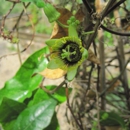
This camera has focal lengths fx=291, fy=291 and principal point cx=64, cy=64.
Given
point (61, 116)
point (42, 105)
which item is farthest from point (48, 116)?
point (61, 116)

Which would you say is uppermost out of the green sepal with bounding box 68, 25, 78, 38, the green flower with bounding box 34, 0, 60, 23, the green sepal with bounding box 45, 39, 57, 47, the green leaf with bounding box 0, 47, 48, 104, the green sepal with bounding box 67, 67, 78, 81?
the green flower with bounding box 34, 0, 60, 23

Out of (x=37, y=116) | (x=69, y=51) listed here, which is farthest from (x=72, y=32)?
(x=37, y=116)

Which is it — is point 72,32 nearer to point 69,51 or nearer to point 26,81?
point 69,51

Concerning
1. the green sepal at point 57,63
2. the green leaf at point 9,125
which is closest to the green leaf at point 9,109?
the green leaf at point 9,125

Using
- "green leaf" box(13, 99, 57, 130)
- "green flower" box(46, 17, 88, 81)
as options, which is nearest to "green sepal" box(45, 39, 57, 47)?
"green flower" box(46, 17, 88, 81)

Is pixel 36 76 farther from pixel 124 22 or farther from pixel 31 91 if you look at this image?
pixel 124 22

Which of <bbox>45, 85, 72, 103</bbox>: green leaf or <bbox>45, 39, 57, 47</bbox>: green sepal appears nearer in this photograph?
<bbox>45, 39, 57, 47</bbox>: green sepal

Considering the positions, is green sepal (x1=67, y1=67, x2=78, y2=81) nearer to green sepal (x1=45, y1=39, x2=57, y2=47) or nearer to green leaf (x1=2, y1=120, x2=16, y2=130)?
green sepal (x1=45, y1=39, x2=57, y2=47)

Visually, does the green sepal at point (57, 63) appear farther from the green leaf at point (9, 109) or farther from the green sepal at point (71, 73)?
the green leaf at point (9, 109)
